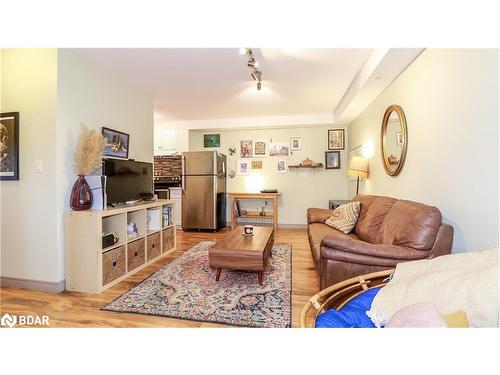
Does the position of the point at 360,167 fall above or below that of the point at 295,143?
below

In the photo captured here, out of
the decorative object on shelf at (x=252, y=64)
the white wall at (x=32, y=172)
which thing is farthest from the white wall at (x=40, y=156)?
the decorative object on shelf at (x=252, y=64)

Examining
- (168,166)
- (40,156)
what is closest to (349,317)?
(40,156)

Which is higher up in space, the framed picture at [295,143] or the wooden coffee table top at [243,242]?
the framed picture at [295,143]

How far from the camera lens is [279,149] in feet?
17.6

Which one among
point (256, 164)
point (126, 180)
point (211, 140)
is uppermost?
point (211, 140)

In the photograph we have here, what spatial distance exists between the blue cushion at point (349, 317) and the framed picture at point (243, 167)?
14.5ft

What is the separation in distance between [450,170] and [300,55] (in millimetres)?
1760

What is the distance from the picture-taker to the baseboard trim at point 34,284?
7.29 ft

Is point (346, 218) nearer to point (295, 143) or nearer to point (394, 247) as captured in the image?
point (394, 247)

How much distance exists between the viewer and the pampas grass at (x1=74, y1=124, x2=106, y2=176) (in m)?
2.29

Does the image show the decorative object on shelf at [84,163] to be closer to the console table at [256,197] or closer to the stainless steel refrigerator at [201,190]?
the stainless steel refrigerator at [201,190]

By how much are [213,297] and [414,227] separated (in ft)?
5.58

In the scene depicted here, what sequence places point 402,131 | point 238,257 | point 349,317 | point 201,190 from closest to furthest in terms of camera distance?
point 349,317
point 238,257
point 402,131
point 201,190
